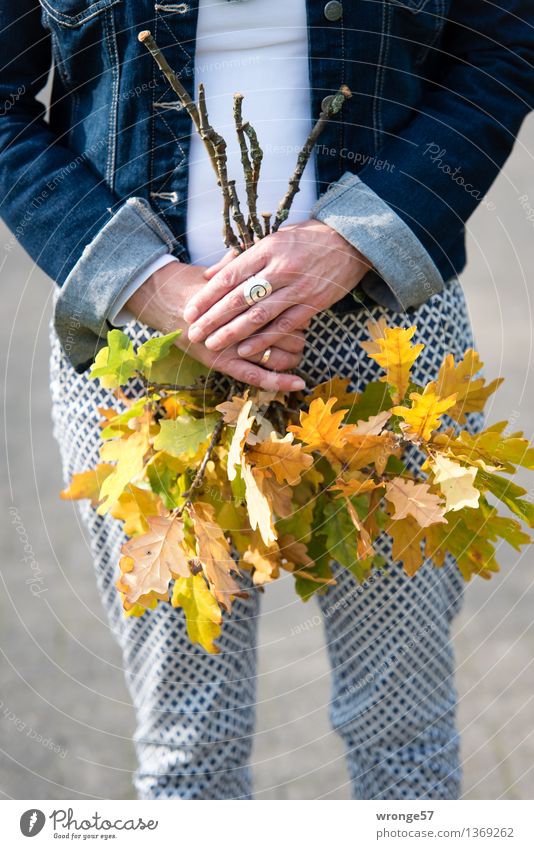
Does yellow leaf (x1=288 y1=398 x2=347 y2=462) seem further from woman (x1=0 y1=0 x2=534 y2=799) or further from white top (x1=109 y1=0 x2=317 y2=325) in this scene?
white top (x1=109 y1=0 x2=317 y2=325)

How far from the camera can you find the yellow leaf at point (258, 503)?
67cm

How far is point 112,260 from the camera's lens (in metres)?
0.77

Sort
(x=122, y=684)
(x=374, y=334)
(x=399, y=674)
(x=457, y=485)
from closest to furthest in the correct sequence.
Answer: (x=457, y=485)
(x=374, y=334)
(x=399, y=674)
(x=122, y=684)

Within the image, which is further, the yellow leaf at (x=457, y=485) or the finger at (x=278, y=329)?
the finger at (x=278, y=329)

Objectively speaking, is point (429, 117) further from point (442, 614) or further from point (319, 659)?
point (319, 659)

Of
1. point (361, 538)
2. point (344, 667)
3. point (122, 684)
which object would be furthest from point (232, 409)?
point (122, 684)

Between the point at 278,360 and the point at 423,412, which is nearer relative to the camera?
→ the point at 423,412

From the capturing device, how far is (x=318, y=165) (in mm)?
790

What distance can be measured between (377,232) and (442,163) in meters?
0.09

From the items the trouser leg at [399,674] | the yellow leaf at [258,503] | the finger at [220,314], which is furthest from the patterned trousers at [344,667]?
the yellow leaf at [258,503]

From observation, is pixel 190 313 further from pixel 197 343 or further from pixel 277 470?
Answer: pixel 277 470

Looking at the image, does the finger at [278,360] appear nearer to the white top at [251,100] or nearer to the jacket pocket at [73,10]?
the white top at [251,100]

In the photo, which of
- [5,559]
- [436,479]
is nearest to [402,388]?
→ [436,479]

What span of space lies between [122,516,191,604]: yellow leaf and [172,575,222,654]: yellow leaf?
0.17 ft
